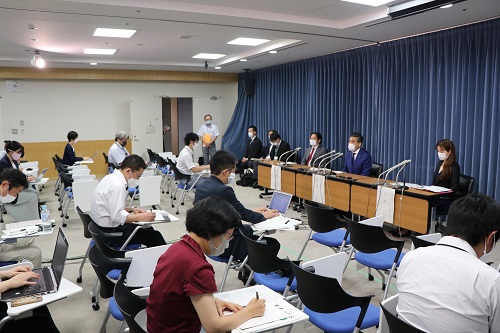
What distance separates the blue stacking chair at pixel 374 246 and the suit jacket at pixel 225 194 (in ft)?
2.63

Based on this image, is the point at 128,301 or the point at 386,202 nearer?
the point at 128,301

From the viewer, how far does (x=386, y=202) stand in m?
5.07

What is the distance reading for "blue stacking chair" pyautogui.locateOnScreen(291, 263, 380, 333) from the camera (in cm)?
208

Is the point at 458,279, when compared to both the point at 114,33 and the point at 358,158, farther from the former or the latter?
the point at 114,33

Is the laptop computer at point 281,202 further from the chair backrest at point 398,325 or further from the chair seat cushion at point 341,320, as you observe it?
the chair backrest at point 398,325

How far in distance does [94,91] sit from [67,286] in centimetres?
905

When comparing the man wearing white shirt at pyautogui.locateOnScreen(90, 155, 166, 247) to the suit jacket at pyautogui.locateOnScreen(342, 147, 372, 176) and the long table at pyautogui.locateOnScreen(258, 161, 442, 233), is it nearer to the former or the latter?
the long table at pyautogui.locateOnScreen(258, 161, 442, 233)

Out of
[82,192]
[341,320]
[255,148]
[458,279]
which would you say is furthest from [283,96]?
[458,279]

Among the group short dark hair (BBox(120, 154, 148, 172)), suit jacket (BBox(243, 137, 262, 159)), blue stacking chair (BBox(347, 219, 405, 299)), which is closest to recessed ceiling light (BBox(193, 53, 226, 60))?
suit jacket (BBox(243, 137, 262, 159))

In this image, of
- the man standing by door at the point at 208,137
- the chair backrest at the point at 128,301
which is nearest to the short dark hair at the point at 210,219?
the chair backrest at the point at 128,301

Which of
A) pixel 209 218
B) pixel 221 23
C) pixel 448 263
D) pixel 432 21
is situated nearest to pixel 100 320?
pixel 209 218

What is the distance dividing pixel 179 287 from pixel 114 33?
5347mm

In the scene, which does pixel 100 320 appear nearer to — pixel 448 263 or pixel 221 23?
pixel 448 263

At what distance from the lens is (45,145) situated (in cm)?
1009
